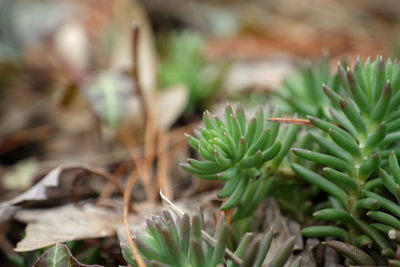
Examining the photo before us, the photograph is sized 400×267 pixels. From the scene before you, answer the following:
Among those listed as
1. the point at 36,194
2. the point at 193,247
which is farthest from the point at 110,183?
the point at 193,247

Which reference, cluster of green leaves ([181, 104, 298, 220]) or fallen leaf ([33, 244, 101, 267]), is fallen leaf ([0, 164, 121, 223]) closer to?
fallen leaf ([33, 244, 101, 267])

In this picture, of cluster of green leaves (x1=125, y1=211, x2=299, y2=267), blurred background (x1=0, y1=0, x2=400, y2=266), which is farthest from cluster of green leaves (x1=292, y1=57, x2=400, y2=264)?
blurred background (x1=0, y1=0, x2=400, y2=266)

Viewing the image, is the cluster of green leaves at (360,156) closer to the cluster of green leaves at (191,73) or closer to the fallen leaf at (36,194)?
the fallen leaf at (36,194)

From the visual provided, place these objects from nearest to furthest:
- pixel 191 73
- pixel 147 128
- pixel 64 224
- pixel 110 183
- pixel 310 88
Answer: pixel 64 224 → pixel 310 88 → pixel 110 183 → pixel 147 128 → pixel 191 73

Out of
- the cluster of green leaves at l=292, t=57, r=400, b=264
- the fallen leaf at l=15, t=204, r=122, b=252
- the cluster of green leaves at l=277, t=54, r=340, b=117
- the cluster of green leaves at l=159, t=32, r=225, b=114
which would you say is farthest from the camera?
the cluster of green leaves at l=159, t=32, r=225, b=114

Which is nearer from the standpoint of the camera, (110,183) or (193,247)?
(193,247)

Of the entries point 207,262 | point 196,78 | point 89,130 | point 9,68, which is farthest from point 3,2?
point 207,262

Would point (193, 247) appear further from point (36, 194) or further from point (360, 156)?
point (36, 194)
